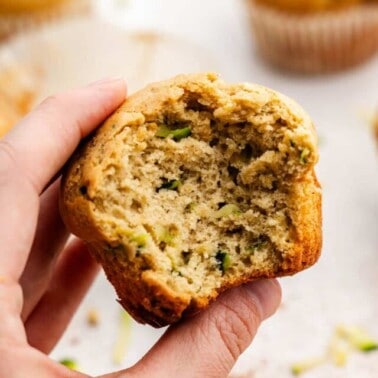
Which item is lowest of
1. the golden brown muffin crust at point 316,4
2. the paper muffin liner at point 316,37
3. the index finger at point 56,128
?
the paper muffin liner at point 316,37

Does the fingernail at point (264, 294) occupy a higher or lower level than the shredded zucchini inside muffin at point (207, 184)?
lower

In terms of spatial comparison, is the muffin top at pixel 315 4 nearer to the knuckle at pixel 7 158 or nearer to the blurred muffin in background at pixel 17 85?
the blurred muffin in background at pixel 17 85

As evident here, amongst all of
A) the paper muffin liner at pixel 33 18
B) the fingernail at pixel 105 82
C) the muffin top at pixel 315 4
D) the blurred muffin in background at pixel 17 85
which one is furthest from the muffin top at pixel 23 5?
the fingernail at pixel 105 82

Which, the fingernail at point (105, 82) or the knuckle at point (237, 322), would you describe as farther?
the fingernail at point (105, 82)

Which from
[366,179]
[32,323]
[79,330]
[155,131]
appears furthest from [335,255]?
[155,131]

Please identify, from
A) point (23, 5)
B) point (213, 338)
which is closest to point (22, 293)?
point (213, 338)

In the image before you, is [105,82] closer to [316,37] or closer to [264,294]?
[264,294]

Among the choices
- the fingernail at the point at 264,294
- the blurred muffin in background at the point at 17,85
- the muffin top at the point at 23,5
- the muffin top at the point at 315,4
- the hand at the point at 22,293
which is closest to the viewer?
the hand at the point at 22,293
